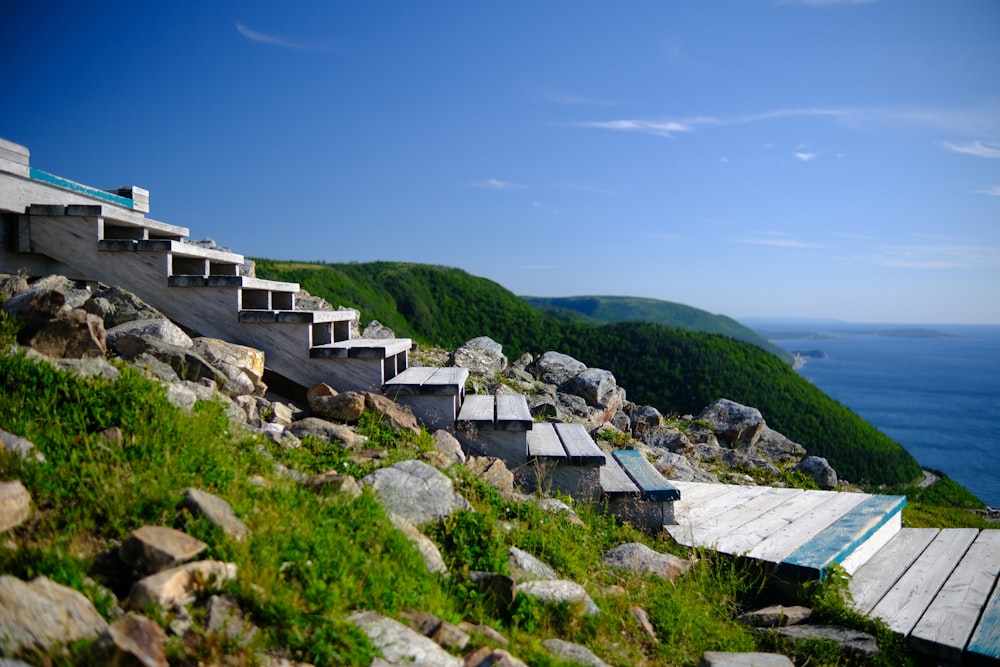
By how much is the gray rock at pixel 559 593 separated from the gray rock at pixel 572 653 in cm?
30

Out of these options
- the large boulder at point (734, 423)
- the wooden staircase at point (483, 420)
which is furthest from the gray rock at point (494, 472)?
the large boulder at point (734, 423)

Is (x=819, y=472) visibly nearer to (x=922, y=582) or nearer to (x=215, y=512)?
(x=922, y=582)

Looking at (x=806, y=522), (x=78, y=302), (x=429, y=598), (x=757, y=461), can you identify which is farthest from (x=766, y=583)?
(x=757, y=461)

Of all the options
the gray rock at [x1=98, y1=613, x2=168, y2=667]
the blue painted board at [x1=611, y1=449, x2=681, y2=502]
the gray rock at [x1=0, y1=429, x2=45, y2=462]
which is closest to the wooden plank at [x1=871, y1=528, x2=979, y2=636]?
the blue painted board at [x1=611, y1=449, x2=681, y2=502]

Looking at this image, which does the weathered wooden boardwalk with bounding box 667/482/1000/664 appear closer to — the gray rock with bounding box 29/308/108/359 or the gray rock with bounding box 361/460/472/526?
the gray rock with bounding box 361/460/472/526

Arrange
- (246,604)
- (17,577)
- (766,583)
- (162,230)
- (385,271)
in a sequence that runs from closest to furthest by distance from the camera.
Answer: (17,577) → (246,604) → (766,583) → (162,230) → (385,271)

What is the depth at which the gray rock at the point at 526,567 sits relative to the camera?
357 centimetres

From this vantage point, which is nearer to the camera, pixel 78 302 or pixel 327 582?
pixel 327 582

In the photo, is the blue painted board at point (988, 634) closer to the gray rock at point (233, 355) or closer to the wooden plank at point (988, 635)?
the wooden plank at point (988, 635)

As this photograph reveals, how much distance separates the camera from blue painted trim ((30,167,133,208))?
19.5 feet

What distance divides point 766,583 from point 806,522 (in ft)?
3.76

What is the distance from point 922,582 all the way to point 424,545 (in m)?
3.61

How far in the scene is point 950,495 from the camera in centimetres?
2256

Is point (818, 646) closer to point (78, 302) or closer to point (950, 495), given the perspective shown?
point (78, 302)
